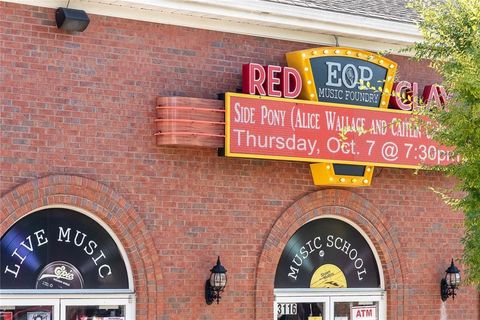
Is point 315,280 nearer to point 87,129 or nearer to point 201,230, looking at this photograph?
point 201,230

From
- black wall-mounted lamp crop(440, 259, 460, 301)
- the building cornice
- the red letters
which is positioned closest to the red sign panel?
the red letters

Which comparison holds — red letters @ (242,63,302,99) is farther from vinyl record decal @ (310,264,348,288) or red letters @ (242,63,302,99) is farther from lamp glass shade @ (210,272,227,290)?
vinyl record decal @ (310,264,348,288)

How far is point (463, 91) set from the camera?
509 inches

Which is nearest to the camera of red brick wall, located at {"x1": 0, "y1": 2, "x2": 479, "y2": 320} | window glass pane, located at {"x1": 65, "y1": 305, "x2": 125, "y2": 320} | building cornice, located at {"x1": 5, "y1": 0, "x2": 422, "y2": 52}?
red brick wall, located at {"x1": 0, "y1": 2, "x2": 479, "y2": 320}

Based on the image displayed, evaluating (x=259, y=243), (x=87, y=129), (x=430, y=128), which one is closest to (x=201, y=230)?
(x=259, y=243)

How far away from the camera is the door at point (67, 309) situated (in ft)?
45.1

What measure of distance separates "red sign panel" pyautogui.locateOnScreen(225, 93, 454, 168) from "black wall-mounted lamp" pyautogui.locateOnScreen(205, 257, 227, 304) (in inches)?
62.9

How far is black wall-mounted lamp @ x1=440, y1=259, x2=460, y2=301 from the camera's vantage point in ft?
58.1

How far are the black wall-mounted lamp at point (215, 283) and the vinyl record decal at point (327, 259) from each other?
1.30 metres

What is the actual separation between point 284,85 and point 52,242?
4.05 m

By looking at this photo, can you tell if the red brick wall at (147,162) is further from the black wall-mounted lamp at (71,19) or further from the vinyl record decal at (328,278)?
the vinyl record decal at (328,278)

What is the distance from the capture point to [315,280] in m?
16.6

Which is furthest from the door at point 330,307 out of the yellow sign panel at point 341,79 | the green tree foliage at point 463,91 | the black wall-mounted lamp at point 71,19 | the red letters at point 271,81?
the black wall-mounted lamp at point 71,19

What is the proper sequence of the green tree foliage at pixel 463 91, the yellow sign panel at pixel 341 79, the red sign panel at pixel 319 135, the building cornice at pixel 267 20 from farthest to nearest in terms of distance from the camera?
the yellow sign panel at pixel 341 79
the red sign panel at pixel 319 135
the building cornice at pixel 267 20
the green tree foliage at pixel 463 91
